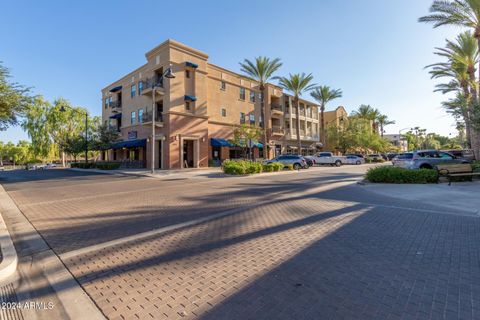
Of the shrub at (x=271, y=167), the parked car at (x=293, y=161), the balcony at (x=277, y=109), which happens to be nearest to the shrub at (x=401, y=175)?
the shrub at (x=271, y=167)

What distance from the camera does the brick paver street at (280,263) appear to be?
2.77 meters

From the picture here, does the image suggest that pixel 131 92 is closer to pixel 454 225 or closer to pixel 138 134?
pixel 138 134

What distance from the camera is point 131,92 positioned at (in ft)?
111

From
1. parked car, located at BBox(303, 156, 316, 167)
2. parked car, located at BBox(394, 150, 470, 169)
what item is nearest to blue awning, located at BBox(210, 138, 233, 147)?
parked car, located at BBox(303, 156, 316, 167)

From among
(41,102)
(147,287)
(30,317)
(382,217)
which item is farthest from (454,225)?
(41,102)

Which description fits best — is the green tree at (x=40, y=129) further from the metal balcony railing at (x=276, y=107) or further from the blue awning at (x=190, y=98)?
the metal balcony railing at (x=276, y=107)

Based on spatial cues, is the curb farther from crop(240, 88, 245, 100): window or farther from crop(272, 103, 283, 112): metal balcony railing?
crop(272, 103, 283, 112): metal balcony railing

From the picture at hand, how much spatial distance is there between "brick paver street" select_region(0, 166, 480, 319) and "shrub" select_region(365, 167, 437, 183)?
22.6 ft

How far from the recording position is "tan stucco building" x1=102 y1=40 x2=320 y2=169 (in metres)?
28.0

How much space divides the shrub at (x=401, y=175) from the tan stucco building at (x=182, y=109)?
20.7m

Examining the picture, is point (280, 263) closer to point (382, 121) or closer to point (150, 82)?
point (150, 82)

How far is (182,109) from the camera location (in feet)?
93.7

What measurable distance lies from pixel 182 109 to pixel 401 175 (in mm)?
23016

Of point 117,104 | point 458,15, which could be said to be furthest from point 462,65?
point 117,104
